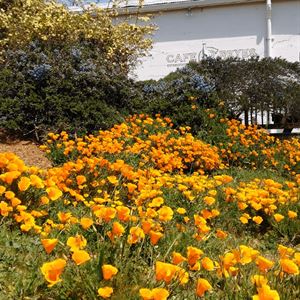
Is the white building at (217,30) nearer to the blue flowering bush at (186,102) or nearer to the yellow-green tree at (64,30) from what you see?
the yellow-green tree at (64,30)

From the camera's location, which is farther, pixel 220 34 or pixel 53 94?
pixel 220 34

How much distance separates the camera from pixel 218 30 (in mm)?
16422

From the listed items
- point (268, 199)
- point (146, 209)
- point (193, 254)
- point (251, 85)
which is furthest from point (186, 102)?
point (193, 254)

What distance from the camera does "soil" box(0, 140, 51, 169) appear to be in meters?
7.34

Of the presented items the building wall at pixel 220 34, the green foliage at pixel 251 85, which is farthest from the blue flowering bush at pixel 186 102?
the building wall at pixel 220 34

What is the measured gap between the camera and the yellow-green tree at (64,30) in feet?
33.2

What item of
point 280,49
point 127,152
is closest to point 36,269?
point 127,152

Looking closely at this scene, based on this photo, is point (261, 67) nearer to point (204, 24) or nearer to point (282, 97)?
point (282, 97)

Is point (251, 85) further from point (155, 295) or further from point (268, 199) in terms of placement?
point (155, 295)

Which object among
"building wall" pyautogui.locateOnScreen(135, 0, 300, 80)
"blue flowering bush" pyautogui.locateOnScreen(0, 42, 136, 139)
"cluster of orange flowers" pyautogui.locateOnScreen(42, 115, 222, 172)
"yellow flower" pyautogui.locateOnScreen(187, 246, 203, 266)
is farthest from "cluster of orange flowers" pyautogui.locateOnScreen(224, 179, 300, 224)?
"building wall" pyautogui.locateOnScreen(135, 0, 300, 80)

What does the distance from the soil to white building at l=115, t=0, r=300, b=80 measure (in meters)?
8.11

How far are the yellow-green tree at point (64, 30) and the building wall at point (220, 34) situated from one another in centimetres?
395

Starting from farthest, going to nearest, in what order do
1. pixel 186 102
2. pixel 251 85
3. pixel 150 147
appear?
pixel 251 85 < pixel 186 102 < pixel 150 147

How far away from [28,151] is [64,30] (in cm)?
353
